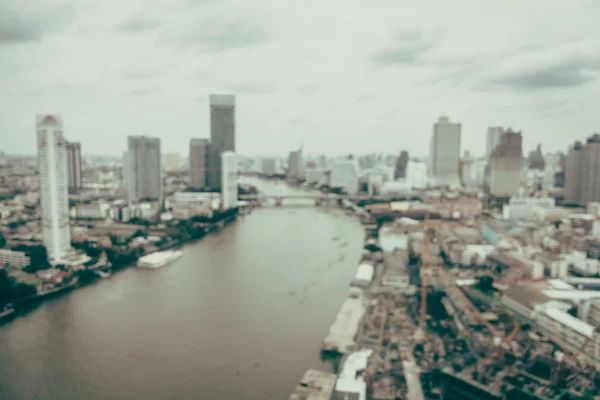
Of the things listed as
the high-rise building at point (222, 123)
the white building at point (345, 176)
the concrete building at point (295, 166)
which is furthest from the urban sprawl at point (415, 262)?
the concrete building at point (295, 166)

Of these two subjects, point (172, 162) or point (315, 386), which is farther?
point (172, 162)

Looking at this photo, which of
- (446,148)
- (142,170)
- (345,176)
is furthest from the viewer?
(446,148)

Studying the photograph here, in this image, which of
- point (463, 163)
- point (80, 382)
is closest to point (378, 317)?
point (80, 382)

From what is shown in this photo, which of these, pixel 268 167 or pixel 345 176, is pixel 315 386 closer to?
pixel 345 176

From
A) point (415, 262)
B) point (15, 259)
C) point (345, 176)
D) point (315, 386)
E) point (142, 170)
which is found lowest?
point (315, 386)

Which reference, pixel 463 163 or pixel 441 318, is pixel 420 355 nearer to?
pixel 441 318

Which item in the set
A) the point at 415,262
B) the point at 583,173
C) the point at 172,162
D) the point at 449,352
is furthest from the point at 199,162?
the point at 449,352

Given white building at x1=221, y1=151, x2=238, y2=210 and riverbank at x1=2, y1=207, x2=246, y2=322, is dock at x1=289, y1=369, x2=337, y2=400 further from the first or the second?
white building at x1=221, y1=151, x2=238, y2=210
